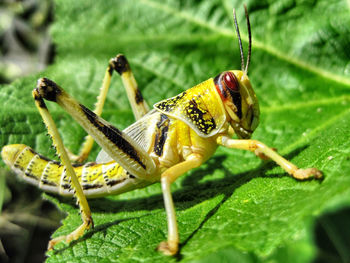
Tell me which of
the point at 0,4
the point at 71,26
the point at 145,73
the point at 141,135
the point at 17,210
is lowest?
the point at 17,210

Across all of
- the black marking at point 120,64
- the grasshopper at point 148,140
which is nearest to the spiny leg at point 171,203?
the grasshopper at point 148,140

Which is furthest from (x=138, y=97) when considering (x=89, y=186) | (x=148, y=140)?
(x=89, y=186)

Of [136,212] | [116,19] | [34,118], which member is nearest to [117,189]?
[136,212]

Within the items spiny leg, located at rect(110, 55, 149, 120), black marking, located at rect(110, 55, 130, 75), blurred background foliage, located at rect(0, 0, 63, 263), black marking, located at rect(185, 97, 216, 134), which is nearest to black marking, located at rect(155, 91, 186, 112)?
black marking, located at rect(185, 97, 216, 134)

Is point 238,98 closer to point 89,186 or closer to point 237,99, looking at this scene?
point 237,99

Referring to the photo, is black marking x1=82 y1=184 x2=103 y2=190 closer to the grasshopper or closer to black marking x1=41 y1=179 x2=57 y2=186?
the grasshopper

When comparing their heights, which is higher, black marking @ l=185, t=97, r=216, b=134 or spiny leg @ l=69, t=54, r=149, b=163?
spiny leg @ l=69, t=54, r=149, b=163

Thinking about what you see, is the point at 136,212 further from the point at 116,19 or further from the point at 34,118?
the point at 116,19
